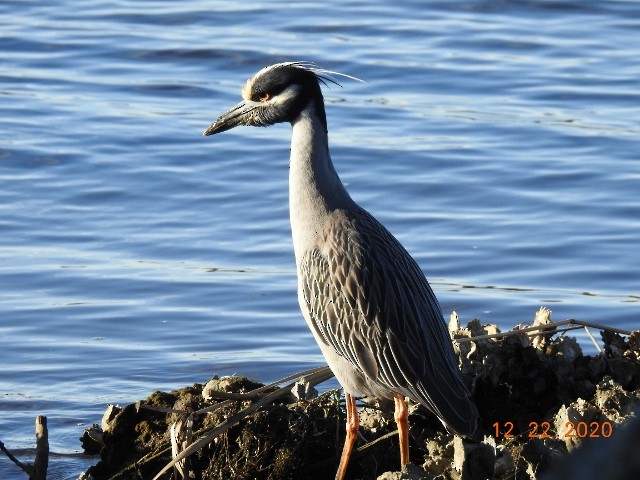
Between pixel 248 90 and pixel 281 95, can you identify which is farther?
pixel 248 90

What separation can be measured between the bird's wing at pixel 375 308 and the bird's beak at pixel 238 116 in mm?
805

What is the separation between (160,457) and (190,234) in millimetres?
5180

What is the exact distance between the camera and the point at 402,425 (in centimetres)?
573

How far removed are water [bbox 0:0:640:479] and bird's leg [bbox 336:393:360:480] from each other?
1844mm

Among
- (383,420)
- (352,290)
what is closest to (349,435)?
(383,420)

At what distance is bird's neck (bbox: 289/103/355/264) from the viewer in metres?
6.32

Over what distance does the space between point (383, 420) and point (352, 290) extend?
2.28 ft

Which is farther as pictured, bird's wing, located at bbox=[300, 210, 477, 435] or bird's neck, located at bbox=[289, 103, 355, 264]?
bird's neck, located at bbox=[289, 103, 355, 264]

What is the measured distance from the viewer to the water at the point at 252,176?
9.24 m

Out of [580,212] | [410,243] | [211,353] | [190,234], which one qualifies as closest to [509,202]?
[580,212]

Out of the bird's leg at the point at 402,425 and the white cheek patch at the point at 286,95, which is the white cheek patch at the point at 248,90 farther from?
the bird's leg at the point at 402,425
